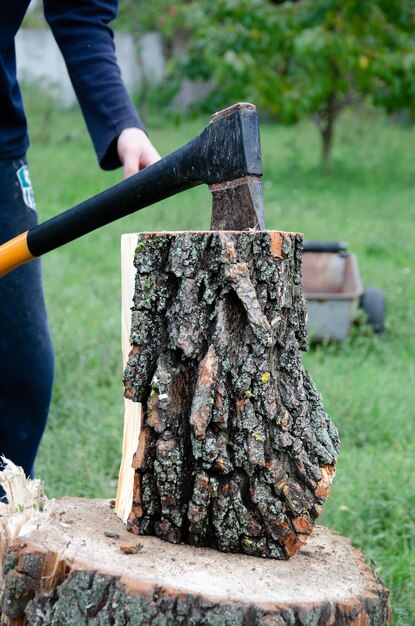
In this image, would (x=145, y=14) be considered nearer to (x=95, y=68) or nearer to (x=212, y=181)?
(x=95, y=68)

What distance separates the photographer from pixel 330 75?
32.6ft

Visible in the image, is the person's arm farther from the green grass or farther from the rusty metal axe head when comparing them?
the green grass

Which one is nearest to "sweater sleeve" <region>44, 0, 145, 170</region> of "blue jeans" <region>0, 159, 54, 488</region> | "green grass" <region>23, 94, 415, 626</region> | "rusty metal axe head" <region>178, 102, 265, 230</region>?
"blue jeans" <region>0, 159, 54, 488</region>

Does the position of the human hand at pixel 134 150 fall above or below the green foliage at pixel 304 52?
below

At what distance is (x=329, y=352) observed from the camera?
461 centimetres

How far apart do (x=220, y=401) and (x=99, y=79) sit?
3.84ft

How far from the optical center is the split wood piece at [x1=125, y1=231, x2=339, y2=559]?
160 centimetres

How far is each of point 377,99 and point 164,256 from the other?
30.7 feet

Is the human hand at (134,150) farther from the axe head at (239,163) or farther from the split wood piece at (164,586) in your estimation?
the split wood piece at (164,586)

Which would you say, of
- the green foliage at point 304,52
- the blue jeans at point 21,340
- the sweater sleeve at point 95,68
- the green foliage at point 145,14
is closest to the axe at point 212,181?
the blue jeans at point 21,340

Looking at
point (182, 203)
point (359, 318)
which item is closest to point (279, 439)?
point (359, 318)

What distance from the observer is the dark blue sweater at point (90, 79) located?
7.23 ft

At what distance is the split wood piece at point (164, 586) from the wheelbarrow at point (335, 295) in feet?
9.20

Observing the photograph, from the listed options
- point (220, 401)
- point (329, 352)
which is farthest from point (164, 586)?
point (329, 352)
